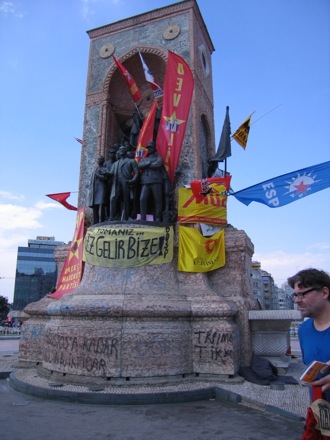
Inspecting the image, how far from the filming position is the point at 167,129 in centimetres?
1000

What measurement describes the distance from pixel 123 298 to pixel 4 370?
4.06 meters

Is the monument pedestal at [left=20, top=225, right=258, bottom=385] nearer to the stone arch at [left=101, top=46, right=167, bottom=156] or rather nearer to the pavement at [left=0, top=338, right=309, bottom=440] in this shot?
the pavement at [left=0, top=338, right=309, bottom=440]

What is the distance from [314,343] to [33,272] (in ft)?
269

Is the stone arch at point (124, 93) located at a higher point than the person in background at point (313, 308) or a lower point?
higher

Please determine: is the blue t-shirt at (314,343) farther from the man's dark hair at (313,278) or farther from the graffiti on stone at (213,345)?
the graffiti on stone at (213,345)

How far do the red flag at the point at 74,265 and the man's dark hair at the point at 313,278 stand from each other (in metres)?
7.67

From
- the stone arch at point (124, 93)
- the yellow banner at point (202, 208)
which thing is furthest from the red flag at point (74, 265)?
the yellow banner at point (202, 208)

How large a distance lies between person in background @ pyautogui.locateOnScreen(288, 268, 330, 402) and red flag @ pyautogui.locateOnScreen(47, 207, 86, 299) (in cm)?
768

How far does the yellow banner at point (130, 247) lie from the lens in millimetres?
8534

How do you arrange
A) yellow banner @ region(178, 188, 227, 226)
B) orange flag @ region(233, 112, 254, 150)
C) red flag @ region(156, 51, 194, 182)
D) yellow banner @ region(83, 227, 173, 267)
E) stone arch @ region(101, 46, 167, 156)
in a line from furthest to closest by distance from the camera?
stone arch @ region(101, 46, 167, 156), orange flag @ region(233, 112, 254, 150), red flag @ region(156, 51, 194, 182), yellow banner @ region(178, 188, 227, 226), yellow banner @ region(83, 227, 173, 267)

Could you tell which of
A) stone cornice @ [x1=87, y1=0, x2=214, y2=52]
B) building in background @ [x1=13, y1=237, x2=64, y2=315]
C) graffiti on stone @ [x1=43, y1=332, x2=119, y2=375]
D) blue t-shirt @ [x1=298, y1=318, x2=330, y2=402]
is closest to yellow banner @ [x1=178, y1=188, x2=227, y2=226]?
graffiti on stone @ [x1=43, y1=332, x2=119, y2=375]

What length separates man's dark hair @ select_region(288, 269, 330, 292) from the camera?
2865mm

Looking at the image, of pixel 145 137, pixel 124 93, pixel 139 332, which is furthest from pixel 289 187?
pixel 124 93

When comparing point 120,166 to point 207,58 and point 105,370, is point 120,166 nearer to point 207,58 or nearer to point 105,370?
point 105,370
